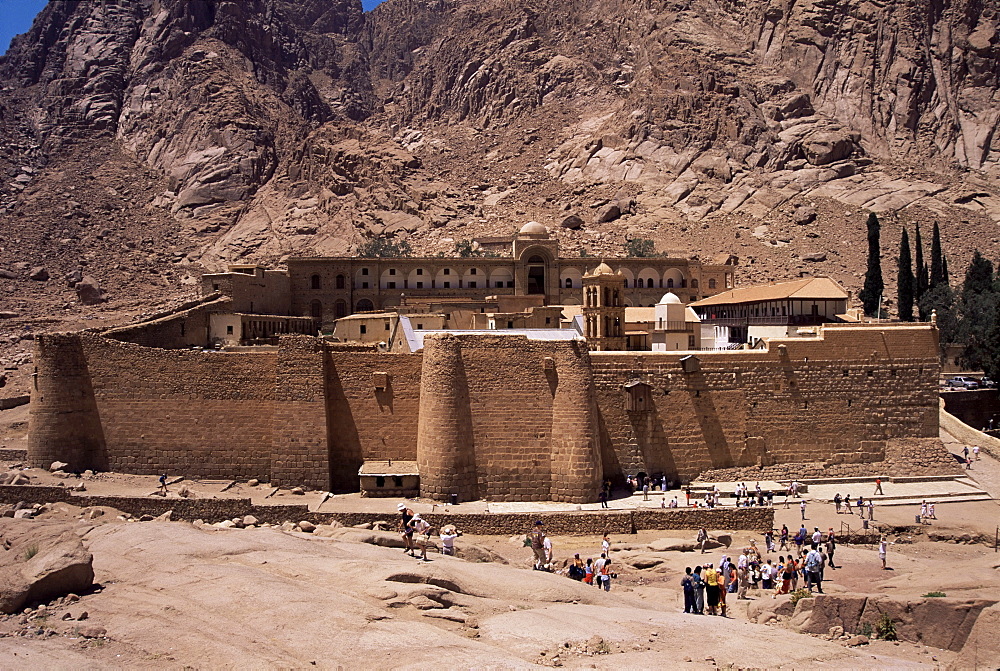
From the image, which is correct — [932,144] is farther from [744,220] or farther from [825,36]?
[744,220]

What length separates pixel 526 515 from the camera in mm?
19906

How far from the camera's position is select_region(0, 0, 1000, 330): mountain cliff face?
6738 centimetres

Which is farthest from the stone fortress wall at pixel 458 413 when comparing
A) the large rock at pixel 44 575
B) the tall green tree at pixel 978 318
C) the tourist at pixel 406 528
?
the tall green tree at pixel 978 318

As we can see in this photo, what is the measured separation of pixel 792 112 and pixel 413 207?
3249cm

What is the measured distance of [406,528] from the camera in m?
16.6

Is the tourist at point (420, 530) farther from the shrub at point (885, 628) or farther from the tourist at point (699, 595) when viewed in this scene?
the shrub at point (885, 628)

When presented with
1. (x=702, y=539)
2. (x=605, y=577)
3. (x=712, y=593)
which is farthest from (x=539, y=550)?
(x=702, y=539)

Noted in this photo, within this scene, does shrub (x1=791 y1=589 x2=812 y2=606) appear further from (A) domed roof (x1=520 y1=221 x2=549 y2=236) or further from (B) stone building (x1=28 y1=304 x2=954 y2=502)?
(A) domed roof (x1=520 y1=221 x2=549 y2=236)

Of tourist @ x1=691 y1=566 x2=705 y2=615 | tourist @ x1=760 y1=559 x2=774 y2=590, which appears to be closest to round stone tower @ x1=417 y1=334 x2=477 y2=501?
tourist @ x1=760 y1=559 x2=774 y2=590

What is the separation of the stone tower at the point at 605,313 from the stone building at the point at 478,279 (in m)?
18.2

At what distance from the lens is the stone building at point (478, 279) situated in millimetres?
48656

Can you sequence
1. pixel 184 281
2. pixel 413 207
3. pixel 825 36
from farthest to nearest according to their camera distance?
1. pixel 825 36
2. pixel 413 207
3. pixel 184 281

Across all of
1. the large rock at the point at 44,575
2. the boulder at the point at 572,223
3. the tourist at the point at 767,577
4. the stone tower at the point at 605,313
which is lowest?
the tourist at the point at 767,577

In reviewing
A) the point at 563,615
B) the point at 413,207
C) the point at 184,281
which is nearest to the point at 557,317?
the point at 563,615
